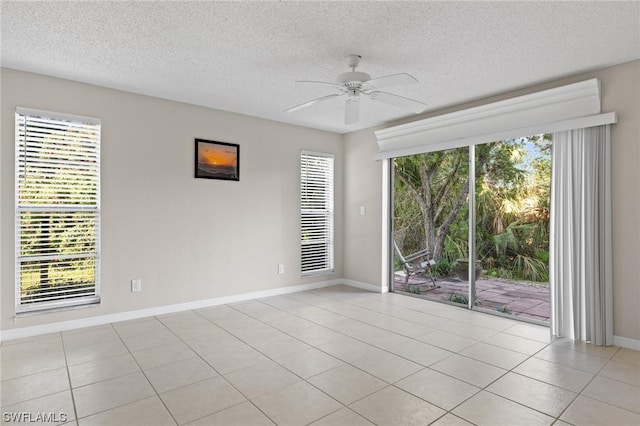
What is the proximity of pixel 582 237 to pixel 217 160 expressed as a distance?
164 inches

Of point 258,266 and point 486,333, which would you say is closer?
point 486,333

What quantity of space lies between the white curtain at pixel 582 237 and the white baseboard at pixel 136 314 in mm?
3362

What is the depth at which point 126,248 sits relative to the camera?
400cm

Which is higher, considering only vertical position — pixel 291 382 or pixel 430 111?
pixel 430 111

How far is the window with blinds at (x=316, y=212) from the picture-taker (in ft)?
18.5

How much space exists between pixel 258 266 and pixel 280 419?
10.1 ft

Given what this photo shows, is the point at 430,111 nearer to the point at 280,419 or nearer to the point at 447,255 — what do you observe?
the point at 447,255

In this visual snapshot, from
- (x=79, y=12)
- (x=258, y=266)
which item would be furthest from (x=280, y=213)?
(x=79, y=12)

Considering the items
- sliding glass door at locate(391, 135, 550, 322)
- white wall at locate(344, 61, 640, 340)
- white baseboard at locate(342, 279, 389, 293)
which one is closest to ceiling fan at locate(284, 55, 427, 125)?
sliding glass door at locate(391, 135, 550, 322)

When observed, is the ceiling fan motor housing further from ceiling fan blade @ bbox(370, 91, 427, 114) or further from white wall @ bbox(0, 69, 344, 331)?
white wall @ bbox(0, 69, 344, 331)

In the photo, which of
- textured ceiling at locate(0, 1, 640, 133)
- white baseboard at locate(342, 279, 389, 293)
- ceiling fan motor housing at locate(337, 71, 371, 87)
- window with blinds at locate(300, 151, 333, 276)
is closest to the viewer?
textured ceiling at locate(0, 1, 640, 133)

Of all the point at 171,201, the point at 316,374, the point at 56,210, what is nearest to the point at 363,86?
the point at 316,374

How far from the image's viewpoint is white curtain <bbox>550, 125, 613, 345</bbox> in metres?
3.29

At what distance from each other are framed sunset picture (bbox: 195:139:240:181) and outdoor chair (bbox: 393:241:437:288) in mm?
2694
